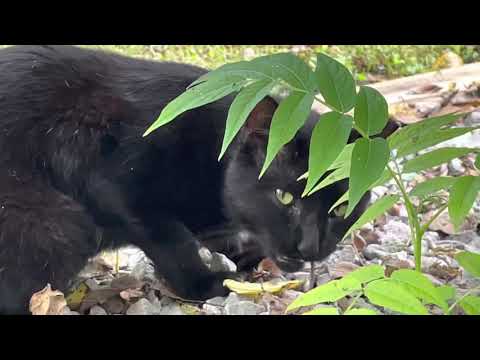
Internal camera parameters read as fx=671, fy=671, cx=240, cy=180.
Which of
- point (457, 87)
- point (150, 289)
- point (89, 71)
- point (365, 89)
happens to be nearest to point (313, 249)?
point (150, 289)

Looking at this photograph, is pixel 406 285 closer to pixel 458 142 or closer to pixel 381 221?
pixel 381 221

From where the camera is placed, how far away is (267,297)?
79.6 inches

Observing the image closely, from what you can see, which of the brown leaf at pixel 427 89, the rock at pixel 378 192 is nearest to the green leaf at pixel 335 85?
the rock at pixel 378 192

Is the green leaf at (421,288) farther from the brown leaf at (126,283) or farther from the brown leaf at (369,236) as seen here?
the brown leaf at (369,236)

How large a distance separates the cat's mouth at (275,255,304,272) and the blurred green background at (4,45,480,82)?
7.26 feet

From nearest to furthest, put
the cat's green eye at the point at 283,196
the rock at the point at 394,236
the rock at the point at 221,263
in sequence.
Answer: the rock at the point at 394,236, the cat's green eye at the point at 283,196, the rock at the point at 221,263

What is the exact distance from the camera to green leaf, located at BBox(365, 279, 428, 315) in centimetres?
103

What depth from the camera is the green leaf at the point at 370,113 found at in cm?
115

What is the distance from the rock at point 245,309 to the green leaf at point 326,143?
0.88 meters

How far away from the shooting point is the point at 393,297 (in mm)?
1051

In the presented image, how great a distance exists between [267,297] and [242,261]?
Answer: 1.97ft

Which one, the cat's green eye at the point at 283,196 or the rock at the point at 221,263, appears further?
the rock at the point at 221,263

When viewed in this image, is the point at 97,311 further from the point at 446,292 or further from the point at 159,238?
the point at 446,292

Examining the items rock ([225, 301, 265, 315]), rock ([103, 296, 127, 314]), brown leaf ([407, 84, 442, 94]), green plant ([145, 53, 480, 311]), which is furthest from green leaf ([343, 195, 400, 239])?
brown leaf ([407, 84, 442, 94])
